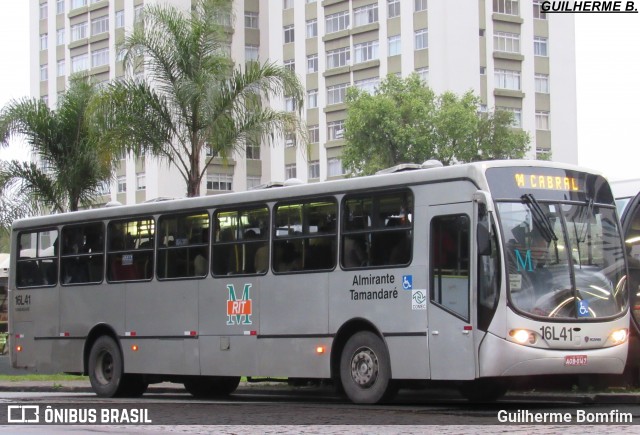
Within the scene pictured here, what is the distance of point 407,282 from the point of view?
15891 millimetres

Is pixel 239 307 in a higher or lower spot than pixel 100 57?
lower

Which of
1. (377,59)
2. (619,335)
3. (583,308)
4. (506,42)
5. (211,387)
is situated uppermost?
(506,42)

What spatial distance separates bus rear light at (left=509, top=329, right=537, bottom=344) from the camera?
14508 mm

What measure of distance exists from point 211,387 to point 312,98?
57551 mm

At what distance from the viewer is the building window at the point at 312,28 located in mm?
77562

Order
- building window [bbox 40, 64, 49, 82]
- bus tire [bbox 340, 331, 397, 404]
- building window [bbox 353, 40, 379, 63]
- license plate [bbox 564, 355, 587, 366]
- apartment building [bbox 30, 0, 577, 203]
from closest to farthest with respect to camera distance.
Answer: license plate [bbox 564, 355, 587, 366] → bus tire [bbox 340, 331, 397, 404] → apartment building [bbox 30, 0, 577, 203] → building window [bbox 353, 40, 379, 63] → building window [bbox 40, 64, 49, 82]

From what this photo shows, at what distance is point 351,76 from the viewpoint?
245 feet

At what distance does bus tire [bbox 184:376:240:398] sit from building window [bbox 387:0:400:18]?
178 feet

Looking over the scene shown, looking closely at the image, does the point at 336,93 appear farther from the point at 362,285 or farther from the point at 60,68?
the point at 362,285

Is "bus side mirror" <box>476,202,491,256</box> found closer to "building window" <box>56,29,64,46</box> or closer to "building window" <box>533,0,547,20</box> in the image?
"building window" <box>533,0,547,20</box>

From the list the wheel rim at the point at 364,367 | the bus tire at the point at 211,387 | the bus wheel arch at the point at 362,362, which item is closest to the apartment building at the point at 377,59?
the bus tire at the point at 211,387

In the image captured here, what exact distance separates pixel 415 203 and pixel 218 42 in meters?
12.8

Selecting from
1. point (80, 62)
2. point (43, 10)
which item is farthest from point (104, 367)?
point (43, 10)

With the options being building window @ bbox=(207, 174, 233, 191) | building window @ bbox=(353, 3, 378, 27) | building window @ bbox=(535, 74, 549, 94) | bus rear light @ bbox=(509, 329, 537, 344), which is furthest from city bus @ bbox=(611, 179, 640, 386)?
building window @ bbox=(207, 174, 233, 191)
